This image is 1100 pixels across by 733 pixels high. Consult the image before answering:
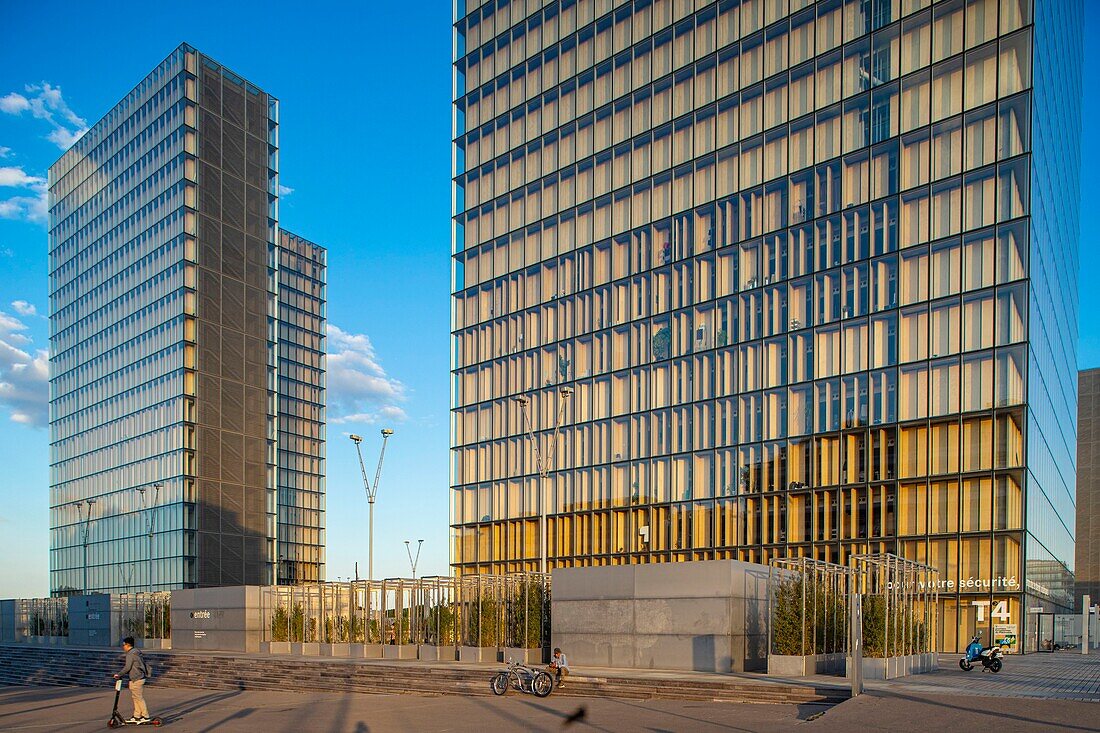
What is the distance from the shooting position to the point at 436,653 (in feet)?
138

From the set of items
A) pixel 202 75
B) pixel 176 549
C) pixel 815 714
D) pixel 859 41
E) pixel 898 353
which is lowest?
pixel 176 549

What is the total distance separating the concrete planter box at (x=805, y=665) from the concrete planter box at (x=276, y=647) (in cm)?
2931

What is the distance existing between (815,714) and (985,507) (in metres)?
36.1

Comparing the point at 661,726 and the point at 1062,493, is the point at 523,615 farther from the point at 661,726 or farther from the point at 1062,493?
the point at 1062,493

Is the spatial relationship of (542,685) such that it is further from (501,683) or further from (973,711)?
(973,711)

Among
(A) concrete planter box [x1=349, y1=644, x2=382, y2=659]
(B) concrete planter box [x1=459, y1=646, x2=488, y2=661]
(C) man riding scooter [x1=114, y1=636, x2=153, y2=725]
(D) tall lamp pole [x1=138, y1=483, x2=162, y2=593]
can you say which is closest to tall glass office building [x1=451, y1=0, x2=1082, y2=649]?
(B) concrete planter box [x1=459, y1=646, x2=488, y2=661]

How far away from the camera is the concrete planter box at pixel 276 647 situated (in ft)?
168

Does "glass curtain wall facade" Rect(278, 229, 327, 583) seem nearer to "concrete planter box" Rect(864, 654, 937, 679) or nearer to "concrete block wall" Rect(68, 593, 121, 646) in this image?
"concrete block wall" Rect(68, 593, 121, 646)

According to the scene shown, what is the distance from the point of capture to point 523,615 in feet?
129

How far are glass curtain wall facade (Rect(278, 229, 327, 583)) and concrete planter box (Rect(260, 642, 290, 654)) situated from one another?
72685 mm

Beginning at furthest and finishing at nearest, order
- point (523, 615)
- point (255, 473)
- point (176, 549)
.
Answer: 1. point (255, 473)
2. point (176, 549)
3. point (523, 615)

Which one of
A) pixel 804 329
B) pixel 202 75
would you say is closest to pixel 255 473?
pixel 202 75

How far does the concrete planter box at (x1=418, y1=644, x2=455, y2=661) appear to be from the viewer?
137 feet

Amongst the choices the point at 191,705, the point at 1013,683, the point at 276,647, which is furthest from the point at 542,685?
the point at 276,647
